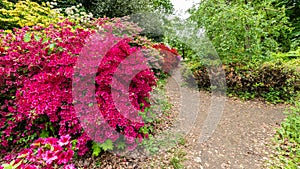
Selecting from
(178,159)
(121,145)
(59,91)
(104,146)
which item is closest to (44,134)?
(59,91)

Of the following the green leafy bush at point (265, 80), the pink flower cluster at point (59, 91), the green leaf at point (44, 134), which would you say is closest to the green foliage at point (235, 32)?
the green leafy bush at point (265, 80)

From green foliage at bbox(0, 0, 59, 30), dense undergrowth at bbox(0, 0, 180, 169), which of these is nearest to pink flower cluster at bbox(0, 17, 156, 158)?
dense undergrowth at bbox(0, 0, 180, 169)

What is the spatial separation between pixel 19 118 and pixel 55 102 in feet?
1.85

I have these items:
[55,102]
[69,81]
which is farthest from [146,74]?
[55,102]

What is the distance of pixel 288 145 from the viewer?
2.68 metres

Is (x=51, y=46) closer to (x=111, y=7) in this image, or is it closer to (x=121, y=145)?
(x=121, y=145)

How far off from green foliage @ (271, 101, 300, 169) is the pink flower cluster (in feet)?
5.98

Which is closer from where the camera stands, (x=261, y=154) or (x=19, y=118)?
(x=19, y=118)

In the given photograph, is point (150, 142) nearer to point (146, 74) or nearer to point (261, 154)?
point (146, 74)

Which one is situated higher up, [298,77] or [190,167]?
[298,77]

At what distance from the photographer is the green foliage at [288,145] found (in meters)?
2.34

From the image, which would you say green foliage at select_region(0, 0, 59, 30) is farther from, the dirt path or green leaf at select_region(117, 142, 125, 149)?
the dirt path

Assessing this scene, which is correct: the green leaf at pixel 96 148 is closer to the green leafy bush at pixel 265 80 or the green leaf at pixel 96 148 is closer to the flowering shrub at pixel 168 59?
the green leafy bush at pixel 265 80

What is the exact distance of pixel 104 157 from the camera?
2.25 metres
